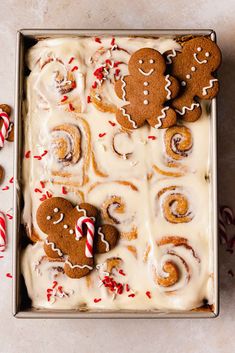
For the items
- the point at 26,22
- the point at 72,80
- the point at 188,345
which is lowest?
the point at 188,345

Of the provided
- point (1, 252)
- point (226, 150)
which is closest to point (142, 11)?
point (226, 150)

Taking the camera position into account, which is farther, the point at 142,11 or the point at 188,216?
the point at 142,11

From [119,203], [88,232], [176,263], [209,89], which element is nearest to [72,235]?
[88,232]

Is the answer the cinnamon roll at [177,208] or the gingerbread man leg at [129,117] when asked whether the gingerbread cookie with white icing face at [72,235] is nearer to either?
the cinnamon roll at [177,208]

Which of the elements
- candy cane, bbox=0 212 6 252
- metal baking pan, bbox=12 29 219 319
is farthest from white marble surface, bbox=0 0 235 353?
metal baking pan, bbox=12 29 219 319

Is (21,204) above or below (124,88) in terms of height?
below

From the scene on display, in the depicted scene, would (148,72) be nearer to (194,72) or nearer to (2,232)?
(194,72)

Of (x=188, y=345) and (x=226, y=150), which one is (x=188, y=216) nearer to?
(x=226, y=150)
